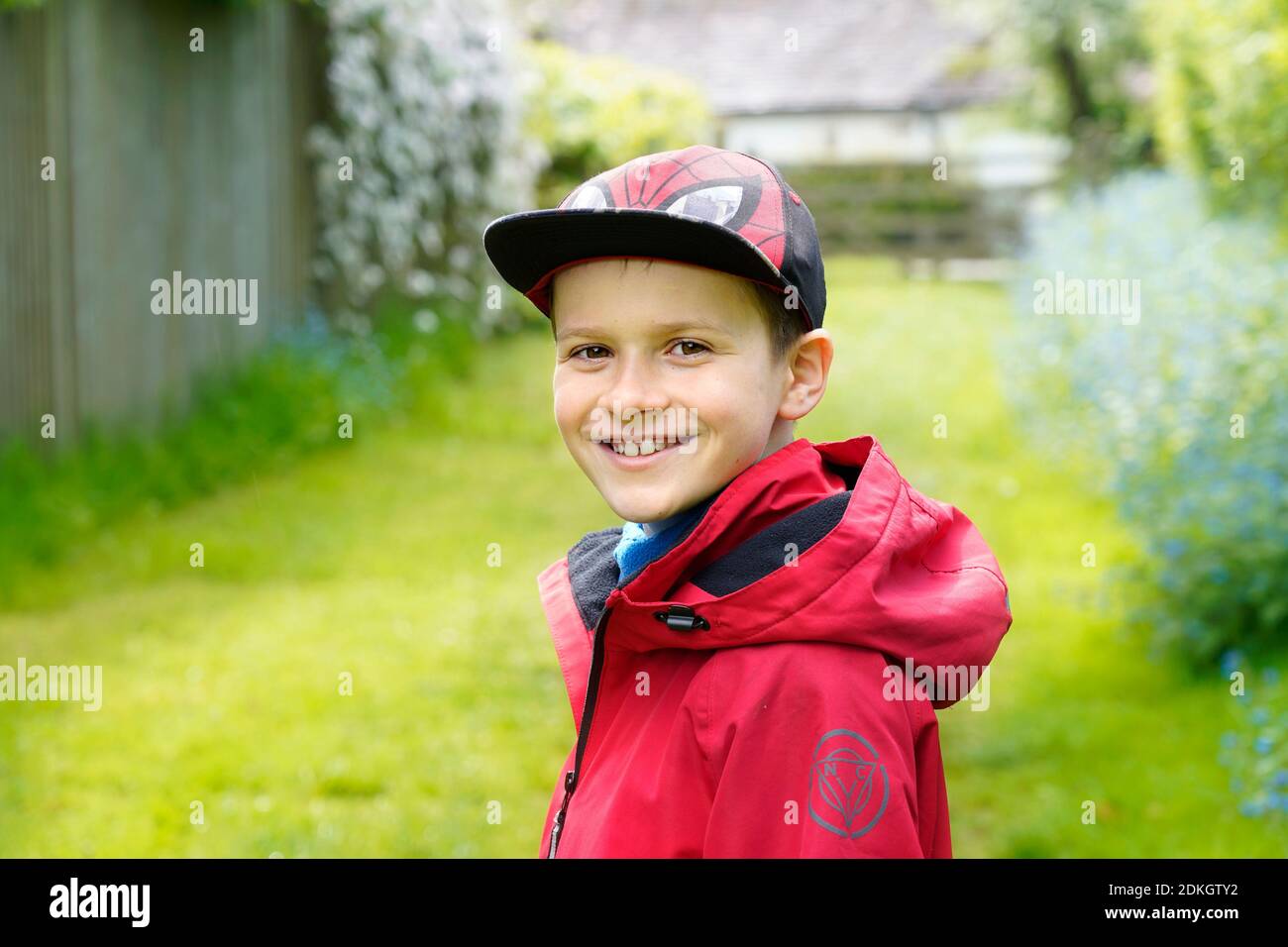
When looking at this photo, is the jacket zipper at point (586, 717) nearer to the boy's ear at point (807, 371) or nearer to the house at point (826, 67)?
the boy's ear at point (807, 371)

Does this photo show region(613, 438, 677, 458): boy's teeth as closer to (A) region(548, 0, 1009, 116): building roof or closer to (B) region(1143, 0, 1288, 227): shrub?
(B) region(1143, 0, 1288, 227): shrub

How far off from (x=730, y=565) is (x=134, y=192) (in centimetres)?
582

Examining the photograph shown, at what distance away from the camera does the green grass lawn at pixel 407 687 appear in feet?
11.8

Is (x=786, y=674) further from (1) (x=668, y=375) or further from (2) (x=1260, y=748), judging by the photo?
(2) (x=1260, y=748)

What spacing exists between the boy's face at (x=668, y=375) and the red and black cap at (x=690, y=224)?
0.03 m

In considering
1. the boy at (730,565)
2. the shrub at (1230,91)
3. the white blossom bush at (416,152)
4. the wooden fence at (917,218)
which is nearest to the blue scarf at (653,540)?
the boy at (730,565)

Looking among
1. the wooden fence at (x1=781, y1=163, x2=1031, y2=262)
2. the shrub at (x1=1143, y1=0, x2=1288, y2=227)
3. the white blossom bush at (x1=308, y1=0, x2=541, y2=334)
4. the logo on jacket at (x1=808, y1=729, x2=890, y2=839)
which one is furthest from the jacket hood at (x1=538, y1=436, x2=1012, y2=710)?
the wooden fence at (x1=781, y1=163, x2=1031, y2=262)

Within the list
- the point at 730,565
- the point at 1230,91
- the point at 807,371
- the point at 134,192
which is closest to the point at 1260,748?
the point at 807,371

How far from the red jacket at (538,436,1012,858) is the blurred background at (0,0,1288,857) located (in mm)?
1890

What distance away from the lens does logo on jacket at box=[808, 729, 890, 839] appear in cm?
140

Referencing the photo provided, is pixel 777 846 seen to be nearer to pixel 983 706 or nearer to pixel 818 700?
pixel 818 700

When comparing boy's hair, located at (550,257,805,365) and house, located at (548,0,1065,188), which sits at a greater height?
house, located at (548,0,1065,188)

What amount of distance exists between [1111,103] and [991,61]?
5.04 metres

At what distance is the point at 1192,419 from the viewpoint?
488 cm
